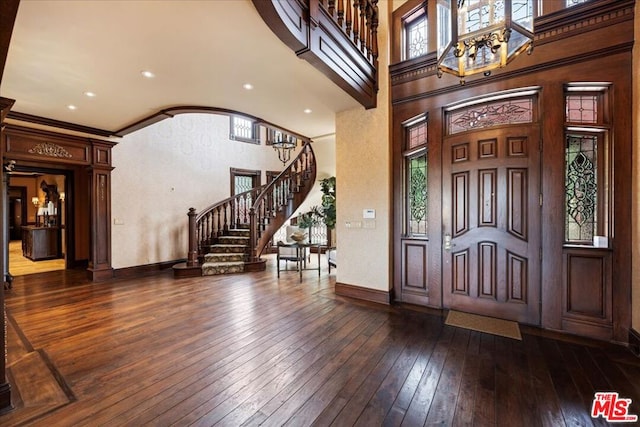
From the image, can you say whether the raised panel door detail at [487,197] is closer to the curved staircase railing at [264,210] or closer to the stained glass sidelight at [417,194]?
the stained glass sidelight at [417,194]

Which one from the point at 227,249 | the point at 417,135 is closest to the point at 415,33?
the point at 417,135

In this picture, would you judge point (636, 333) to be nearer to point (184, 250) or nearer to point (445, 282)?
point (445, 282)

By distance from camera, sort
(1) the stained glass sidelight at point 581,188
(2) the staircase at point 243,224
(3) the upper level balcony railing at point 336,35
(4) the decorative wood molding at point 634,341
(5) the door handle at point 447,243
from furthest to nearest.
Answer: (2) the staircase at point 243,224 → (5) the door handle at point 447,243 → (1) the stained glass sidelight at point 581,188 → (4) the decorative wood molding at point 634,341 → (3) the upper level balcony railing at point 336,35

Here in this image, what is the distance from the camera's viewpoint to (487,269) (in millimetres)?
3510

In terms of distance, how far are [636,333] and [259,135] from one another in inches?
354

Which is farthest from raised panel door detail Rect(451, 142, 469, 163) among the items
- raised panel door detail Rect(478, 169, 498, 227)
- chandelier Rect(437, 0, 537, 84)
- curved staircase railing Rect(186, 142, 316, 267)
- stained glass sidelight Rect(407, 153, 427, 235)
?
curved staircase railing Rect(186, 142, 316, 267)

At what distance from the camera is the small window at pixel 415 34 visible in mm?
4004

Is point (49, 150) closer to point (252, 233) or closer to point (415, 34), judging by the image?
point (252, 233)

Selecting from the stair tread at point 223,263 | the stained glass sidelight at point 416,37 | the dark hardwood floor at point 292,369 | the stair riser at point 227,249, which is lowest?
the dark hardwood floor at point 292,369

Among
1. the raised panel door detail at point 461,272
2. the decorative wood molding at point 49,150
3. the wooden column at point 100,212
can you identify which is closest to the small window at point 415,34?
the raised panel door detail at point 461,272

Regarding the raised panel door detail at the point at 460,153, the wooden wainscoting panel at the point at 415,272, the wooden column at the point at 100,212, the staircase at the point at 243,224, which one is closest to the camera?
the raised panel door detail at the point at 460,153

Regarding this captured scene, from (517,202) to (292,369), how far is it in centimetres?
300

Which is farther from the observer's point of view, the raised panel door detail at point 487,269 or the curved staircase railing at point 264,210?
the curved staircase railing at point 264,210

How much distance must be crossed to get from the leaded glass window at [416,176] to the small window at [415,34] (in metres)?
0.95
